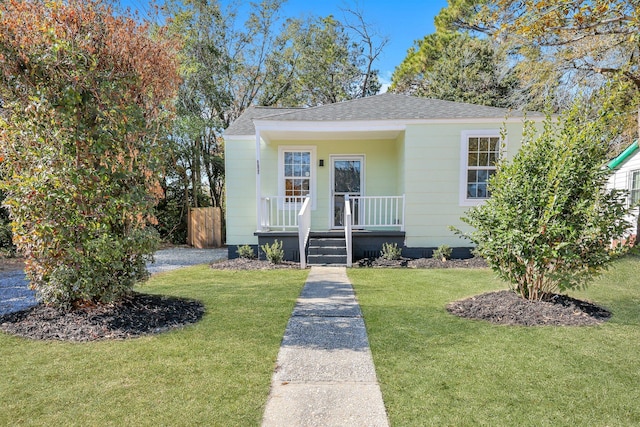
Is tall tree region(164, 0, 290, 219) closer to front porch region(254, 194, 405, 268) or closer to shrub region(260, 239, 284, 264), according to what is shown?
front porch region(254, 194, 405, 268)

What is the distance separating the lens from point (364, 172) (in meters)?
9.93

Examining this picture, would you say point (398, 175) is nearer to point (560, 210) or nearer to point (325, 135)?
point (325, 135)

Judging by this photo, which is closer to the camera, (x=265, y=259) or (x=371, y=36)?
(x=265, y=259)

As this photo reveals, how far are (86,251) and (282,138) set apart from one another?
256 inches

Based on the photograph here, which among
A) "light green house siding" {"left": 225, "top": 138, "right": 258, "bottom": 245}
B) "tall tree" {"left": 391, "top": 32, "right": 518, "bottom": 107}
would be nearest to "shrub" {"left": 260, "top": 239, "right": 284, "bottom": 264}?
"light green house siding" {"left": 225, "top": 138, "right": 258, "bottom": 245}

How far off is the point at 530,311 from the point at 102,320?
4.80m

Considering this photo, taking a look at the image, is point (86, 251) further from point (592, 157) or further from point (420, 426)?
point (592, 157)

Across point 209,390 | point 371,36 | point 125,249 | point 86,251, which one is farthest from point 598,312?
point 371,36

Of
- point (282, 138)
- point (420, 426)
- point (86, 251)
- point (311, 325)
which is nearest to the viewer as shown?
point (420, 426)

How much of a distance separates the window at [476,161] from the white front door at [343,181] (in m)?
2.67

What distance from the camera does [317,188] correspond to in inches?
392

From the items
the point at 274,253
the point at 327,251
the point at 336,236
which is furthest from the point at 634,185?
the point at 274,253

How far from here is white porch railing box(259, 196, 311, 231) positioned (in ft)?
28.9

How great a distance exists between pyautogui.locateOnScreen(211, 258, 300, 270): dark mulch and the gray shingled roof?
3290 millimetres
